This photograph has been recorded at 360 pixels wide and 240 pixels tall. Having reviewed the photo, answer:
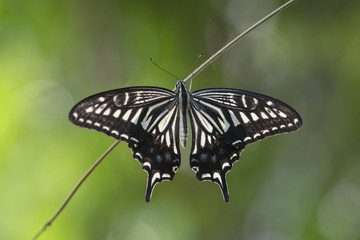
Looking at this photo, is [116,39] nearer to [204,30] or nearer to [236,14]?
[204,30]

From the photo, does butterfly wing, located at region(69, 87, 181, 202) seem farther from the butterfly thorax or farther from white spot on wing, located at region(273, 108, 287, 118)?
white spot on wing, located at region(273, 108, 287, 118)

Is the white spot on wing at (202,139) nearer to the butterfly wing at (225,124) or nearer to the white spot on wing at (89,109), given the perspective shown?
the butterfly wing at (225,124)

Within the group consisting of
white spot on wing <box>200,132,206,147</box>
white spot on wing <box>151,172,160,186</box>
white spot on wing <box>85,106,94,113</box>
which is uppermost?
white spot on wing <box>200,132,206,147</box>

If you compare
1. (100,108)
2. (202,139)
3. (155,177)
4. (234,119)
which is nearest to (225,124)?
(234,119)

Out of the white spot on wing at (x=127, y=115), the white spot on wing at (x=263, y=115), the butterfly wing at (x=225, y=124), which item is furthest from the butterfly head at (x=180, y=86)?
the white spot on wing at (x=263, y=115)

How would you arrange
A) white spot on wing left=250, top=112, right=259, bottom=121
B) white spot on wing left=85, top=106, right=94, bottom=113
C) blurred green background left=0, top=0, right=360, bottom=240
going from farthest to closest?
blurred green background left=0, top=0, right=360, bottom=240 → white spot on wing left=250, top=112, right=259, bottom=121 → white spot on wing left=85, top=106, right=94, bottom=113

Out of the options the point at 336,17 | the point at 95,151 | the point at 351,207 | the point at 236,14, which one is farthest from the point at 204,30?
the point at 351,207

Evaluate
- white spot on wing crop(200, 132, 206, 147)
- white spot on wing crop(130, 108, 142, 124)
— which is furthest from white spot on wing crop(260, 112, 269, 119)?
white spot on wing crop(130, 108, 142, 124)
